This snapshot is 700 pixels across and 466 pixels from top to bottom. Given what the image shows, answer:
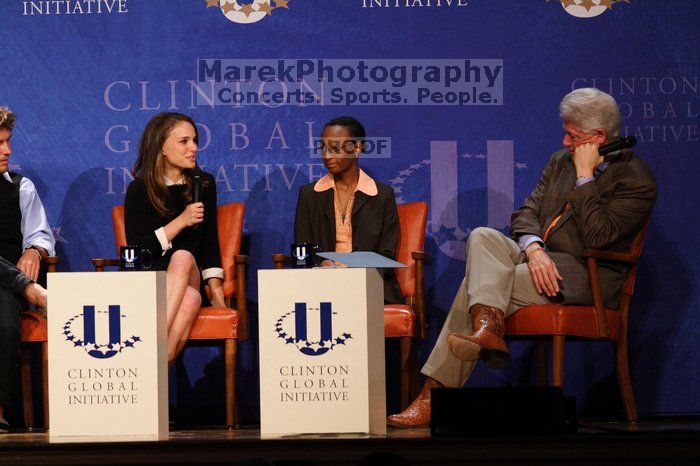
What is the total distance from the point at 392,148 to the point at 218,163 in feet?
2.88

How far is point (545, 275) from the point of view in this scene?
3910 mm

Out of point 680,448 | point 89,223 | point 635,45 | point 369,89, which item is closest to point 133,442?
point 680,448

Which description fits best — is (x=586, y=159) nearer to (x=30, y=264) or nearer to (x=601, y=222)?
(x=601, y=222)

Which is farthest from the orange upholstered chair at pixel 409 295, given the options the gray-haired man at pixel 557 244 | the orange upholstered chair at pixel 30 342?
the orange upholstered chair at pixel 30 342

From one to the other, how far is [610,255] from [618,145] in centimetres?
46

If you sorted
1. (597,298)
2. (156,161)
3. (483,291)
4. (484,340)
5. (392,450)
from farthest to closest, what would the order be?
(156,161) < (597,298) < (483,291) < (484,340) < (392,450)

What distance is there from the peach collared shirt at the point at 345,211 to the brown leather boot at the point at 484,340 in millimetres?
1000

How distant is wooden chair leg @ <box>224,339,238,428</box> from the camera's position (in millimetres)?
4094

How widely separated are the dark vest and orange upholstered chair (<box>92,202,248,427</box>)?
0.44m

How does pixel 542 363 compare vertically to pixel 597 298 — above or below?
below

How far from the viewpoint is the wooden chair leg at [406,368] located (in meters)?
4.18

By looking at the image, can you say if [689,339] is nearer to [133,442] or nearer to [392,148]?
[392,148]

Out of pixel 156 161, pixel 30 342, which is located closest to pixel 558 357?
pixel 156 161

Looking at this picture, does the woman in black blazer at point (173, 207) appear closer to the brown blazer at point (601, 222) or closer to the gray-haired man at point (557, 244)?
the gray-haired man at point (557, 244)
